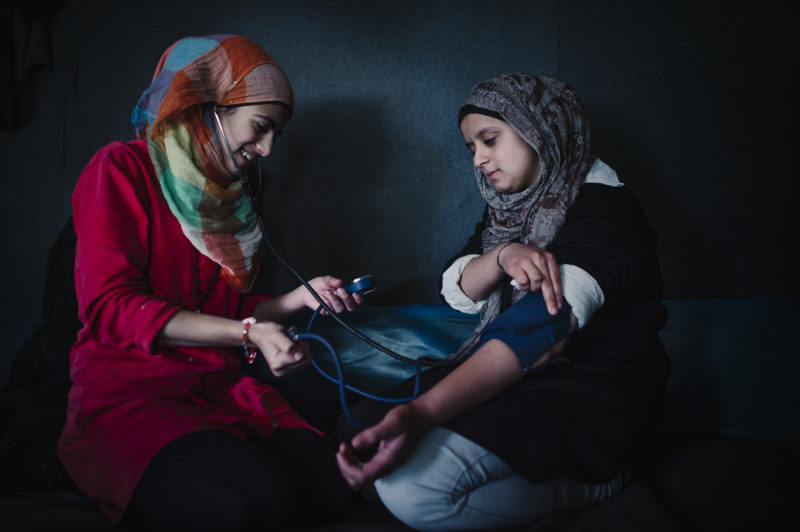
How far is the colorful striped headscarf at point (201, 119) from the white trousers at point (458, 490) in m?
0.61

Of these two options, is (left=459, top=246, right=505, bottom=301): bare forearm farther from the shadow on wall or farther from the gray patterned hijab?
the shadow on wall

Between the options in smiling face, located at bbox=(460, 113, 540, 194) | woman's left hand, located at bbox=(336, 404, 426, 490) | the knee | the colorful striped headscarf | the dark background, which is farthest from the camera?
the dark background

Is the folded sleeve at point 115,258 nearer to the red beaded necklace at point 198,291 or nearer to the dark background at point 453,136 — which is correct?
the red beaded necklace at point 198,291

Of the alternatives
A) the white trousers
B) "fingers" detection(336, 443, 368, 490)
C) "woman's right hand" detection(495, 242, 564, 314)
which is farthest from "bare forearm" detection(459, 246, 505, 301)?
"fingers" detection(336, 443, 368, 490)

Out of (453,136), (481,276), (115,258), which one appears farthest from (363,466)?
(453,136)

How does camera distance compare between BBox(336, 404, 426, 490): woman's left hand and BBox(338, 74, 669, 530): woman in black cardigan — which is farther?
BBox(338, 74, 669, 530): woman in black cardigan

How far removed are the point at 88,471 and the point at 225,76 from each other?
846 millimetres

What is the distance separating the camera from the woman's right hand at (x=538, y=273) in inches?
34.6

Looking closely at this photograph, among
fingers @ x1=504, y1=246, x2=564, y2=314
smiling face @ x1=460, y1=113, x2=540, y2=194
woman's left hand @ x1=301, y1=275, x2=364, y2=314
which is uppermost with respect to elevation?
smiling face @ x1=460, y1=113, x2=540, y2=194

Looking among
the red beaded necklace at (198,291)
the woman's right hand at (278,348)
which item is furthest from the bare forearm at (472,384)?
the red beaded necklace at (198,291)

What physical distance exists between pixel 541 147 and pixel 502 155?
0.09 meters

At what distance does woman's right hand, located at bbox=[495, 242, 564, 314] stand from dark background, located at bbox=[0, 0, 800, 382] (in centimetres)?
68

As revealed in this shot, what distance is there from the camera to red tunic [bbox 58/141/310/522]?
908 millimetres

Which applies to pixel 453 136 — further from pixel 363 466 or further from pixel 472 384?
pixel 363 466
